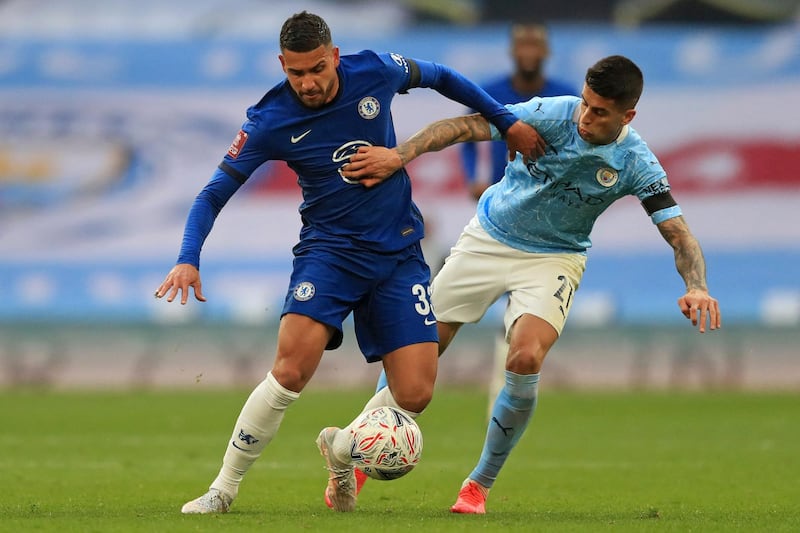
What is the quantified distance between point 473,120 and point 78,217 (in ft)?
55.5

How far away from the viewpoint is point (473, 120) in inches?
275

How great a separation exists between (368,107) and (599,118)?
3.66 ft

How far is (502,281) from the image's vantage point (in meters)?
7.27

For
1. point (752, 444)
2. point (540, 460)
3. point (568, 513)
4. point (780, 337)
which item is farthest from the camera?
point (780, 337)

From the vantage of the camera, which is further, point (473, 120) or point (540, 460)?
point (540, 460)

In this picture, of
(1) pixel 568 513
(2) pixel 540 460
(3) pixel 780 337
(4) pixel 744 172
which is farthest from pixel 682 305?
(4) pixel 744 172

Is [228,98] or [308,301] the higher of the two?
[228,98]

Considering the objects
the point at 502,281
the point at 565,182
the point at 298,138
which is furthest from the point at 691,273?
the point at 298,138

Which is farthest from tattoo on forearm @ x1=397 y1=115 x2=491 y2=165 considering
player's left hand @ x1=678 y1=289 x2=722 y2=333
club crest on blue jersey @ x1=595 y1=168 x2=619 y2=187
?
player's left hand @ x1=678 y1=289 x2=722 y2=333

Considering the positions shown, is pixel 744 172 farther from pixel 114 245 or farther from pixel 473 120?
pixel 473 120

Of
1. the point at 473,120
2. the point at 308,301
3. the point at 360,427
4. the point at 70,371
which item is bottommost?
the point at 70,371

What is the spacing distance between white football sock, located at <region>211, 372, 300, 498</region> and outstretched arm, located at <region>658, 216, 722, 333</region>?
6.01 ft

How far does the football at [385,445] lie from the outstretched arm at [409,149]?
1.13 metres

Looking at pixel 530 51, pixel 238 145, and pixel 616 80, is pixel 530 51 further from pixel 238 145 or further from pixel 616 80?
pixel 238 145
